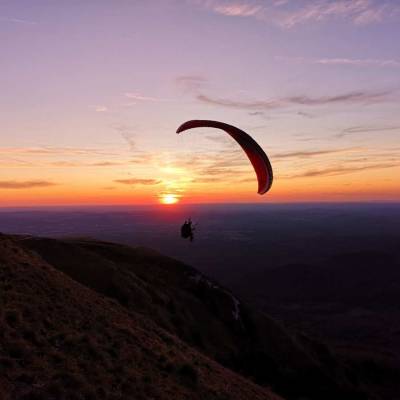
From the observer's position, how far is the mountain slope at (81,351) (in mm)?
15203

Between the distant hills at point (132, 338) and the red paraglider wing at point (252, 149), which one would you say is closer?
the distant hills at point (132, 338)

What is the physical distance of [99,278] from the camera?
39.9 meters

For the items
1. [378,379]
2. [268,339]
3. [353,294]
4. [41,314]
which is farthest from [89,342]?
[353,294]

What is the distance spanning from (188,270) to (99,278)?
1976cm

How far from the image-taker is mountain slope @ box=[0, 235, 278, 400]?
49.9ft

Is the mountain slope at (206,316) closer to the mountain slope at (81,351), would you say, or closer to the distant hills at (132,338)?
the distant hills at (132,338)

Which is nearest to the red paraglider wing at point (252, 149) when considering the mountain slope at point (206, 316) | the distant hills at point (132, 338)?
the distant hills at point (132, 338)

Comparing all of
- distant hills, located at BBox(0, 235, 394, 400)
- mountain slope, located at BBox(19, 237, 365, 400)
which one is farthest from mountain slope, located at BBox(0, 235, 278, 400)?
mountain slope, located at BBox(19, 237, 365, 400)

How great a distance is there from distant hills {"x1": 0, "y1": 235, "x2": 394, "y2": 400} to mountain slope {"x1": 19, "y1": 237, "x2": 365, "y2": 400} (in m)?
0.15

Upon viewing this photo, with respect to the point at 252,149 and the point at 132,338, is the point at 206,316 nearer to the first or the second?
the point at 252,149

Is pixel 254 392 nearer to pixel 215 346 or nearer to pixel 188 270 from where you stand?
pixel 215 346

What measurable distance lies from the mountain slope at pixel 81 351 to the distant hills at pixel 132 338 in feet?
0.18

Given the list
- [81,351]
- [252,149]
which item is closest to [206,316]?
[252,149]

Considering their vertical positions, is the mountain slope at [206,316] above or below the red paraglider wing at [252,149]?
below
